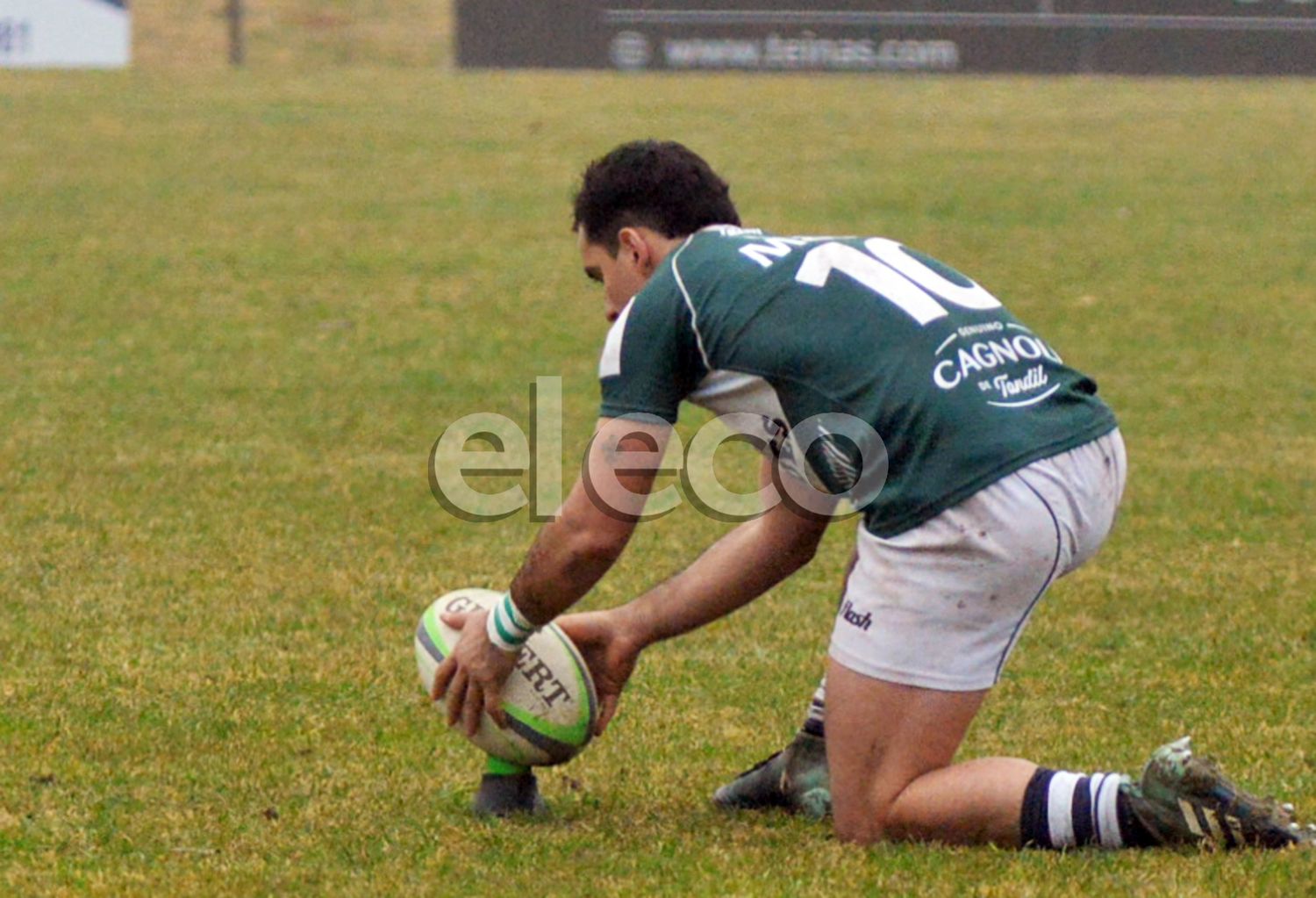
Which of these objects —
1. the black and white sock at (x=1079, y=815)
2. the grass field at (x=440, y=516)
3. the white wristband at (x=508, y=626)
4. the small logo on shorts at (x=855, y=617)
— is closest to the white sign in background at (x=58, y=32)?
the grass field at (x=440, y=516)

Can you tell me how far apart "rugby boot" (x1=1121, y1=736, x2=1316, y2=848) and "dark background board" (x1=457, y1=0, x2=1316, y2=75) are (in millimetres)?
21566

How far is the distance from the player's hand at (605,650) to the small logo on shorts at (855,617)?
628 millimetres

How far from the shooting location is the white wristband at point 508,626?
4.17 m

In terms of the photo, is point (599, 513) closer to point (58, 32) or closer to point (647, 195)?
point (647, 195)

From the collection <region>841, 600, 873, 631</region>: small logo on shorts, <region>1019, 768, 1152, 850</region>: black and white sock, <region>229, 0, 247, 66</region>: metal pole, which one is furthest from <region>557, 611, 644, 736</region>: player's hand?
<region>229, 0, 247, 66</region>: metal pole

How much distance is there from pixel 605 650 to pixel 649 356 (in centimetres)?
89

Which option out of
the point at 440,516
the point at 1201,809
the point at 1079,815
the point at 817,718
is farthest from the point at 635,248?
the point at 440,516

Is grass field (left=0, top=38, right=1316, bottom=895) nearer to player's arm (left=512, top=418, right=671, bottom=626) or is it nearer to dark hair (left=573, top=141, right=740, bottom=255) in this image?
player's arm (left=512, top=418, right=671, bottom=626)

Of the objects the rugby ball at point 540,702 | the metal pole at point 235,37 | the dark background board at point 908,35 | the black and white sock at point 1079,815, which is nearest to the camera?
the black and white sock at point 1079,815

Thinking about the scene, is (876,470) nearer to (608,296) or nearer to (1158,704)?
(608,296)

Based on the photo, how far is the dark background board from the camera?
81.0 ft

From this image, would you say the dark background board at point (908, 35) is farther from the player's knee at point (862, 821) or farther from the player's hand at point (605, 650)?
the player's knee at point (862, 821)

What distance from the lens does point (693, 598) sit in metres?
4.62

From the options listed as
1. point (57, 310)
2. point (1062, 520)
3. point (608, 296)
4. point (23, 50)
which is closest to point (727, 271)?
point (608, 296)
